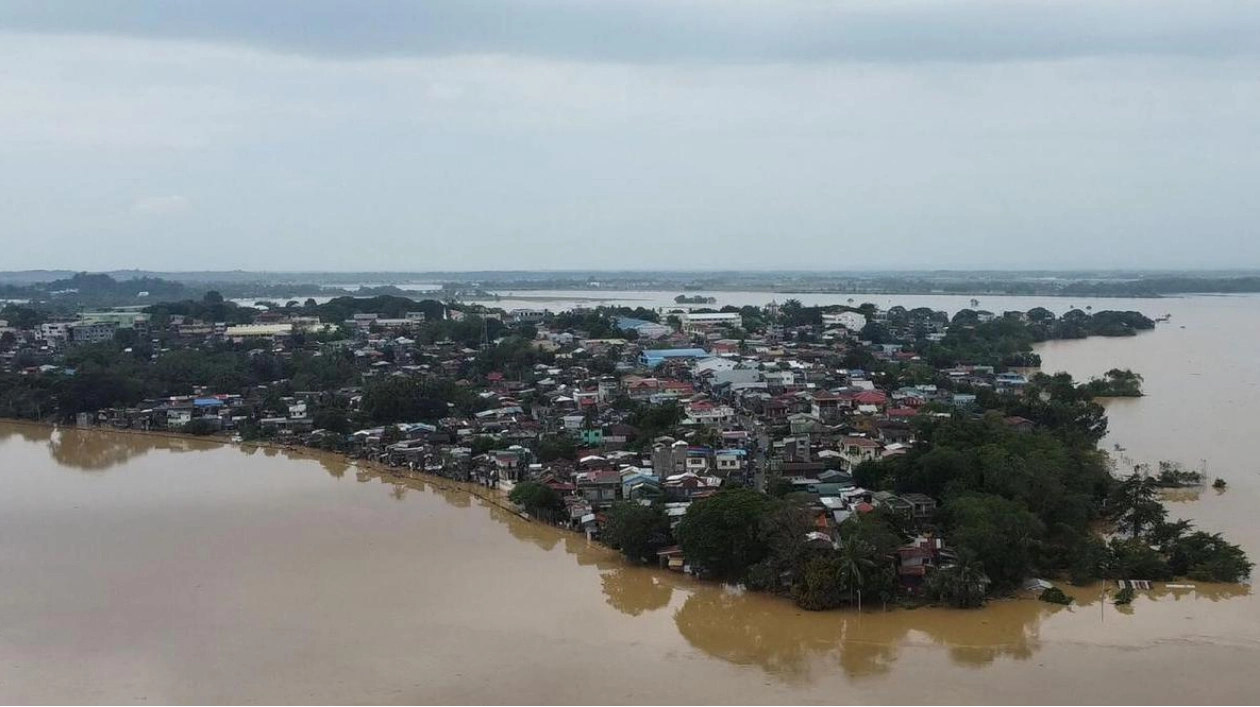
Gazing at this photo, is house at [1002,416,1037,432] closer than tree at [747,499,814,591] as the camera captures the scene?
No

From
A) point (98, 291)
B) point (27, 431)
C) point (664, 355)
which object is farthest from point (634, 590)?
point (98, 291)

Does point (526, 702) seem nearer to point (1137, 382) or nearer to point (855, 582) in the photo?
point (855, 582)

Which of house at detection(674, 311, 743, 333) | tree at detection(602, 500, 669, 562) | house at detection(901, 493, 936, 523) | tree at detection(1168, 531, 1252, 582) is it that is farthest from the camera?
house at detection(674, 311, 743, 333)

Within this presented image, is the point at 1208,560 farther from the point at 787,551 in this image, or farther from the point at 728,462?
the point at 728,462

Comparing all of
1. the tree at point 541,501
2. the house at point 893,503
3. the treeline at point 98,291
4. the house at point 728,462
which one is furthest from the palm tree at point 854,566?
the treeline at point 98,291

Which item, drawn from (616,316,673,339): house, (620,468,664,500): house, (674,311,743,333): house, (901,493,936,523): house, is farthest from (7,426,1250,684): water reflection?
(674,311,743,333): house

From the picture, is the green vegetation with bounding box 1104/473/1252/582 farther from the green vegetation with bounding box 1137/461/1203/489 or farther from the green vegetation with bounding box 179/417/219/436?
the green vegetation with bounding box 179/417/219/436

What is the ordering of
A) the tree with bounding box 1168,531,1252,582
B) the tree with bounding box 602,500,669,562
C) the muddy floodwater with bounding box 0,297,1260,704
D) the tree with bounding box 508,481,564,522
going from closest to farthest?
the muddy floodwater with bounding box 0,297,1260,704 → the tree with bounding box 1168,531,1252,582 → the tree with bounding box 602,500,669,562 → the tree with bounding box 508,481,564,522

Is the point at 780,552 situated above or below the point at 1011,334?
below
